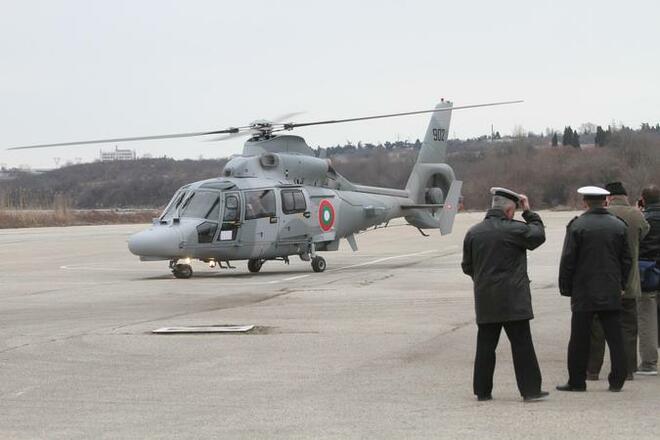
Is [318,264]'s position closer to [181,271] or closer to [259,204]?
[259,204]

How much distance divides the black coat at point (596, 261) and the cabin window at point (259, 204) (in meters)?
14.9

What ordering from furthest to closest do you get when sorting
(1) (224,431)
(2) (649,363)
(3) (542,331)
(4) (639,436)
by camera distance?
(3) (542,331), (2) (649,363), (1) (224,431), (4) (639,436)

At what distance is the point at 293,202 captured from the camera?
24.6m

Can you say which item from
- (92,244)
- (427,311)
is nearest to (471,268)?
(427,311)

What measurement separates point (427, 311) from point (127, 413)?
307 inches

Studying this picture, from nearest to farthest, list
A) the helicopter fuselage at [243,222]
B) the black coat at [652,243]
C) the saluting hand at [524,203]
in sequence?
the saluting hand at [524,203], the black coat at [652,243], the helicopter fuselage at [243,222]

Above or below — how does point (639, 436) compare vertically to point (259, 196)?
below

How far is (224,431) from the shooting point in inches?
295

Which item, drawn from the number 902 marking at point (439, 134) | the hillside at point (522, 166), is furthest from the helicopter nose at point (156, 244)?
the hillside at point (522, 166)

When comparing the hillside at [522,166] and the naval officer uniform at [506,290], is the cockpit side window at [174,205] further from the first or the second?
the hillside at [522,166]

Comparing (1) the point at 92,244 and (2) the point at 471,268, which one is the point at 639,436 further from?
(1) the point at 92,244

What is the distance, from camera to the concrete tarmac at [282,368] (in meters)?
7.68

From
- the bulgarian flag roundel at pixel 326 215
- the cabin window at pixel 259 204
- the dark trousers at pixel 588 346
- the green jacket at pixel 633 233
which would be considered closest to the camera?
the dark trousers at pixel 588 346

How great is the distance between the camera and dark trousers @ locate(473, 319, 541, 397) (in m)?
8.52
